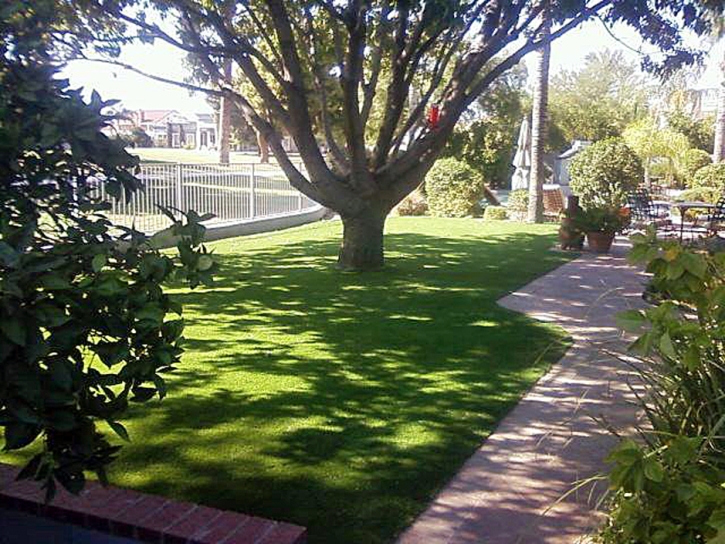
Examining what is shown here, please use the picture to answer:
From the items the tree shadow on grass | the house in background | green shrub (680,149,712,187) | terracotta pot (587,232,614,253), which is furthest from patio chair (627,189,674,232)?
the house in background

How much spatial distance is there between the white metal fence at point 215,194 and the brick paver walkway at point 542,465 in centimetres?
852

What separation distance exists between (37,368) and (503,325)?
6.15 metres

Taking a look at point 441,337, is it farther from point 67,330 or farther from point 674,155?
point 674,155

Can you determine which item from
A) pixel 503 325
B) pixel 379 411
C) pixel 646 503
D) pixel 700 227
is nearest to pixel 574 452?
pixel 379 411

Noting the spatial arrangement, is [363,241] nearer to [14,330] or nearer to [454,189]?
[14,330]

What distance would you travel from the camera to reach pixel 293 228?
19.3m

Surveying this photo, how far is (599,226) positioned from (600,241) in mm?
286

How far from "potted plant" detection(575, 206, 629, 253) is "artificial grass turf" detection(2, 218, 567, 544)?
3639mm

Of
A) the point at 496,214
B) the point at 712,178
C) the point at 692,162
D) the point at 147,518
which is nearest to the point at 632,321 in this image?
the point at 147,518

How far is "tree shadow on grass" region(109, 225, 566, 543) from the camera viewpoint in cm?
388

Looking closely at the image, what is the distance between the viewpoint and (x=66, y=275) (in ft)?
7.55

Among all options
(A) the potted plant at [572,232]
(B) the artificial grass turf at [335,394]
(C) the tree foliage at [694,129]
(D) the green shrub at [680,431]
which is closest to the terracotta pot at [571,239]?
(A) the potted plant at [572,232]

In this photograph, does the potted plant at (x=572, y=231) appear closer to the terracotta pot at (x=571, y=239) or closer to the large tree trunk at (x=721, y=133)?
the terracotta pot at (x=571, y=239)

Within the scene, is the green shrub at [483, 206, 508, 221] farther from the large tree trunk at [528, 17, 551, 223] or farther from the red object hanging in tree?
the red object hanging in tree
